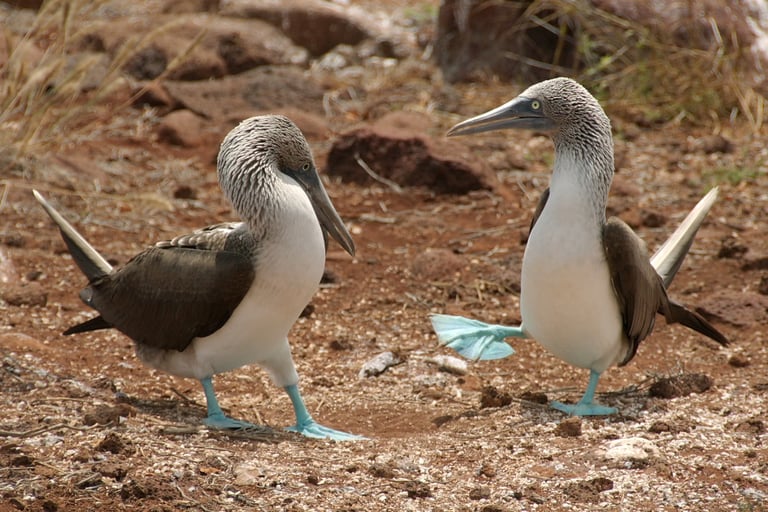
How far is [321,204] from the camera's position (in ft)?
15.0

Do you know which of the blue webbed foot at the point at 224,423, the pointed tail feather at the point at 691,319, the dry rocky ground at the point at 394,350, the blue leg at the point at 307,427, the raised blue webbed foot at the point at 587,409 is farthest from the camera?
the pointed tail feather at the point at 691,319

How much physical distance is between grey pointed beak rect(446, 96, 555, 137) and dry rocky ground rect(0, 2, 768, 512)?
1.25 metres

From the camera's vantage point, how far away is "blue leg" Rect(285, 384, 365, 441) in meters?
4.42

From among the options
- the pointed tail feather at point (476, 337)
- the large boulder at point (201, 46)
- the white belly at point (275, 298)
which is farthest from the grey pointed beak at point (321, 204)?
the large boulder at point (201, 46)

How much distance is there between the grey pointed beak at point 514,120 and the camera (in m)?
4.65

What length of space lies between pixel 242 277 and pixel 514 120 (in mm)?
1469

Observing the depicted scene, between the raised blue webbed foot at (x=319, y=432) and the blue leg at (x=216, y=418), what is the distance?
0.73 ft

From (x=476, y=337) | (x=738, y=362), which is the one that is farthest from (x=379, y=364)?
(x=738, y=362)

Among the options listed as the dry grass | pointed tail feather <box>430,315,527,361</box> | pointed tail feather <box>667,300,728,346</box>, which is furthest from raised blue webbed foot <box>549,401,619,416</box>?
the dry grass

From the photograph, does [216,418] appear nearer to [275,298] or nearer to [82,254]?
[275,298]

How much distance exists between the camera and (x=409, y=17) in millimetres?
12906

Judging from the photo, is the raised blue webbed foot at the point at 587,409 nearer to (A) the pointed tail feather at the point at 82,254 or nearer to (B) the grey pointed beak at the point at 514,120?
(B) the grey pointed beak at the point at 514,120

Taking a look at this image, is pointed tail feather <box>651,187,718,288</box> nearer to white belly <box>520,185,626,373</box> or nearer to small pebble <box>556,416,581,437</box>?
white belly <box>520,185,626,373</box>

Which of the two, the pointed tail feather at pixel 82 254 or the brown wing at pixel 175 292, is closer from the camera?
the brown wing at pixel 175 292
